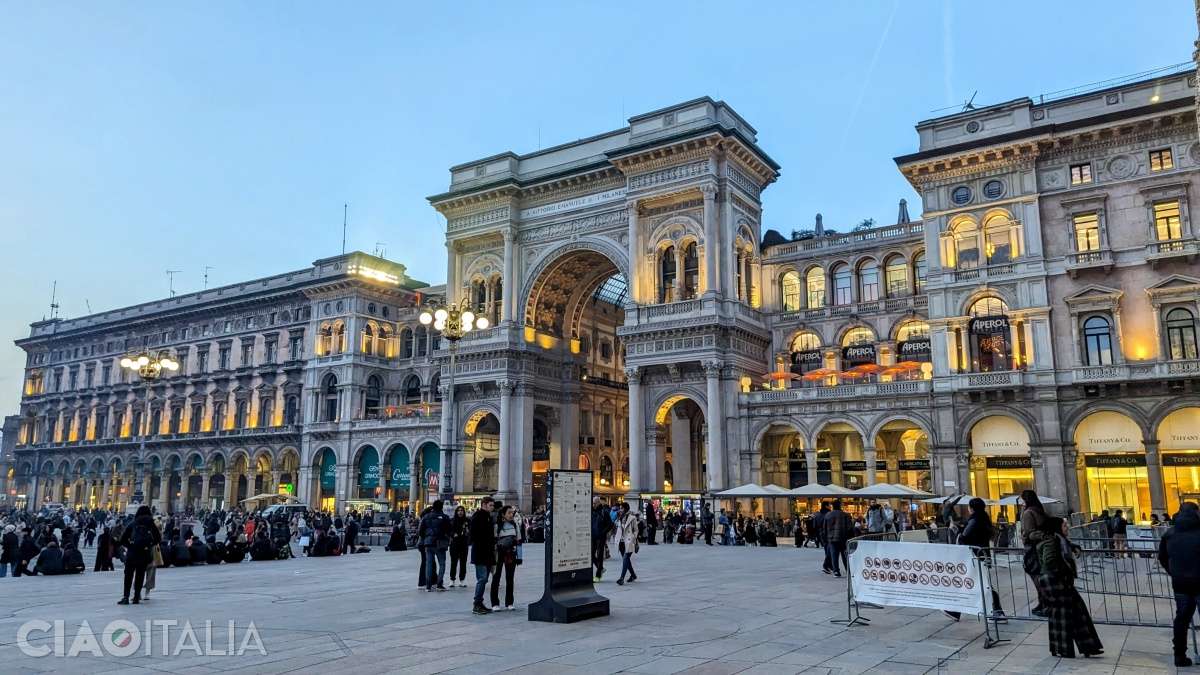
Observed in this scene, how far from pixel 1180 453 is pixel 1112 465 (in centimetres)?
229

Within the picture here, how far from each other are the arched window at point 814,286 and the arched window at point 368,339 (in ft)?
106

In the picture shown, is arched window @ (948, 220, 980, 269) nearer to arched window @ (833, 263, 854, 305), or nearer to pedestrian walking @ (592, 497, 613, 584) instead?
arched window @ (833, 263, 854, 305)

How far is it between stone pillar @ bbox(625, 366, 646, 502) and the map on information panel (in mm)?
29746

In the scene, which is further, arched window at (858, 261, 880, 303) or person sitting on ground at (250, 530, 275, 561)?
arched window at (858, 261, 880, 303)

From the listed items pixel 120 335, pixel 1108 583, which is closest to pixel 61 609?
pixel 1108 583

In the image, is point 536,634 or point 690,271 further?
point 690,271

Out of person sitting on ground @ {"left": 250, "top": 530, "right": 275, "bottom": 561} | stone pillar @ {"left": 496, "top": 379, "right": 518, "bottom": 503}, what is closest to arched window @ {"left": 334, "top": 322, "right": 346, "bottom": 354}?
stone pillar @ {"left": 496, "top": 379, "right": 518, "bottom": 503}

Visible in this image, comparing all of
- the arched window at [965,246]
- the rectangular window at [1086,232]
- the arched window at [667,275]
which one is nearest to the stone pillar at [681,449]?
the arched window at [667,275]

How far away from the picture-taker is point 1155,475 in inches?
1273

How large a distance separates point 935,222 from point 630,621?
31.1 m

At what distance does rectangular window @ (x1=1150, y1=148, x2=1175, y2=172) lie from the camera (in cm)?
3400

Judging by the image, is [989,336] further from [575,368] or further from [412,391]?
[412,391]

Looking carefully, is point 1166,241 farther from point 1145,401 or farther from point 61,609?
point 61,609

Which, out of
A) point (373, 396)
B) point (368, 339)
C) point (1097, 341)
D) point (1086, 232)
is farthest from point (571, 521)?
point (368, 339)
